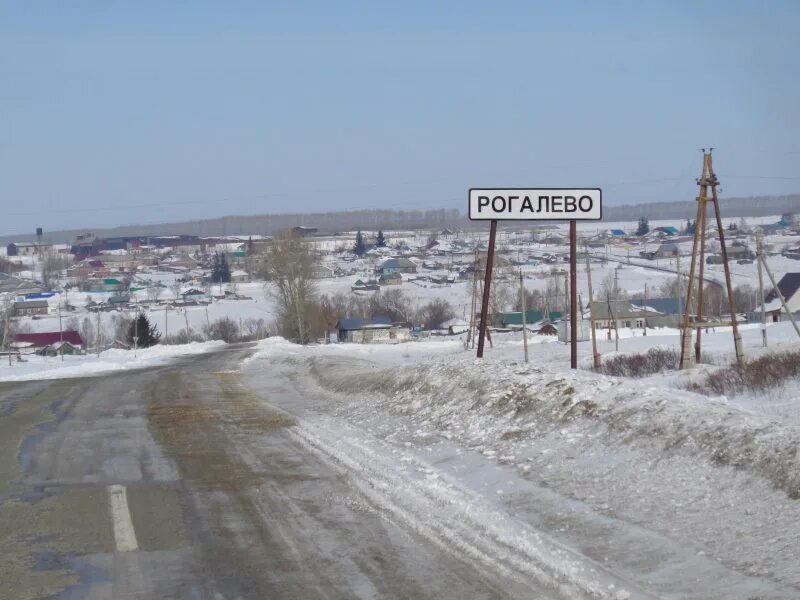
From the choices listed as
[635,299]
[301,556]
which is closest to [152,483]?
[301,556]

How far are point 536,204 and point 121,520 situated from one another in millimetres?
13425

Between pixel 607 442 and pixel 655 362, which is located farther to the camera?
pixel 655 362

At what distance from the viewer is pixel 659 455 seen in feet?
29.1

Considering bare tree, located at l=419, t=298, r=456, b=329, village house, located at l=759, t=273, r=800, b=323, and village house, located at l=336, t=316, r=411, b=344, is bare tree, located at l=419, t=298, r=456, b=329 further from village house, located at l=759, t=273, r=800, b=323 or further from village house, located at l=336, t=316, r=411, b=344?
village house, located at l=759, t=273, r=800, b=323

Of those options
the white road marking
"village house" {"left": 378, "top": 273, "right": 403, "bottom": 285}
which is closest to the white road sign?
the white road marking

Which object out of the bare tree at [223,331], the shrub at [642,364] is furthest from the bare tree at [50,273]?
the shrub at [642,364]

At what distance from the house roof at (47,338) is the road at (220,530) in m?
77.6

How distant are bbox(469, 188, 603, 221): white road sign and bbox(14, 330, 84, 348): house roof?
73212 millimetres

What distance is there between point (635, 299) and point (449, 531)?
97516 millimetres

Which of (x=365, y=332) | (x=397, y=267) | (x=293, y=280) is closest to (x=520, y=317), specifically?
(x=365, y=332)

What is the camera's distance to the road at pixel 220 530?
20.4ft

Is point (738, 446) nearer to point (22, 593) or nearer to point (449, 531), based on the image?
point (449, 531)

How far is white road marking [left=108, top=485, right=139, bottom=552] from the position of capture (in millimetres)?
7438

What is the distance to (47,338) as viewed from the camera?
9038 centimetres
